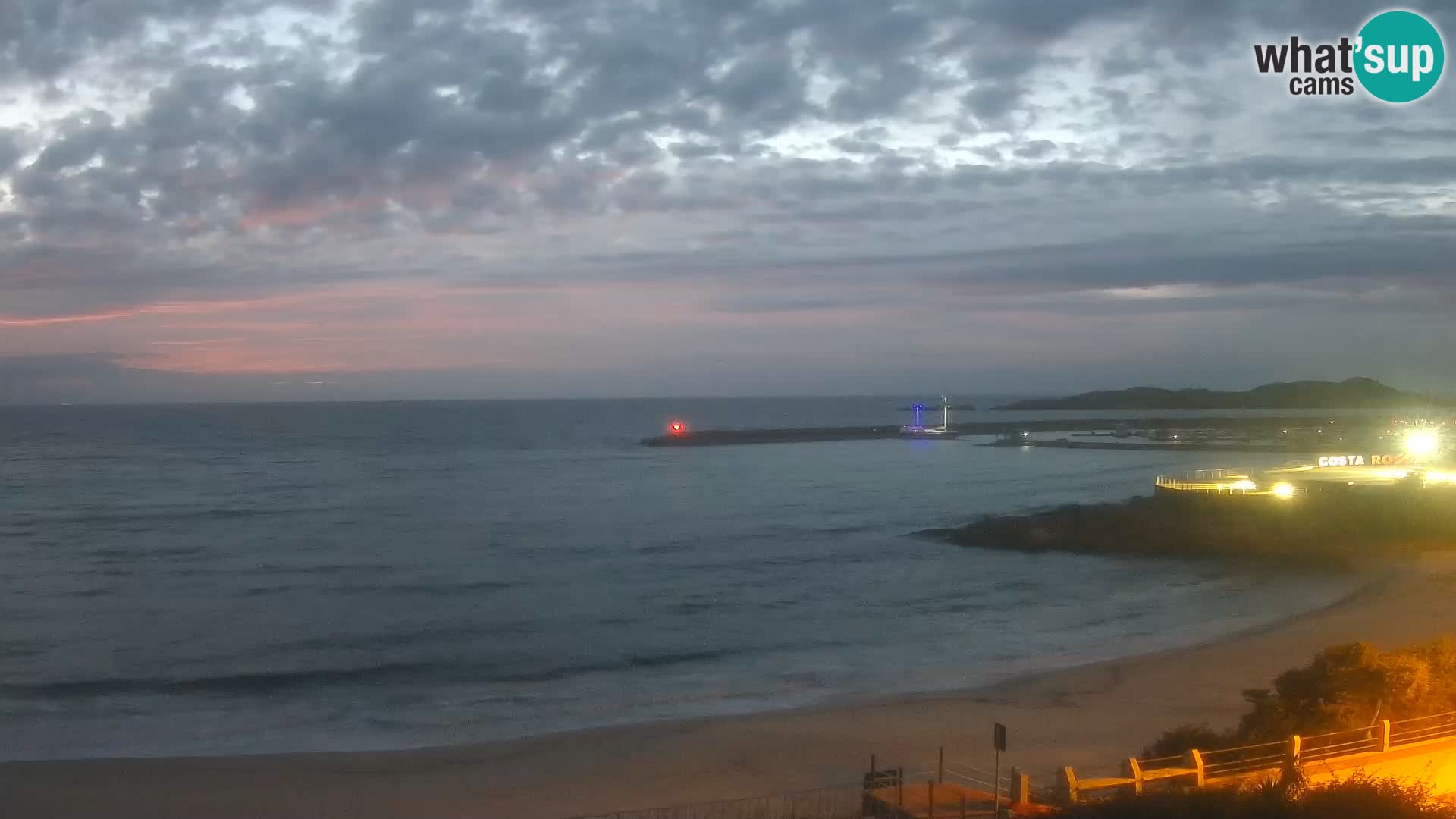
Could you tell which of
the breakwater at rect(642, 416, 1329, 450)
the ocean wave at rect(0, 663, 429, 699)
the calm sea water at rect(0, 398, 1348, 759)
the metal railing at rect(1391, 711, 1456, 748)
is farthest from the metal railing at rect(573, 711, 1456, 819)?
the breakwater at rect(642, 416, 1329, 450)

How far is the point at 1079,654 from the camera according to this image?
26.1 meters

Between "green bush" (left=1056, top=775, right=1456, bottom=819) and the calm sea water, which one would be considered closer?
"green bush" (left=1056, top=775, right=1456, bottom=819)

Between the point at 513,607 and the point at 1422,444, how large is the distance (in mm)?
60120

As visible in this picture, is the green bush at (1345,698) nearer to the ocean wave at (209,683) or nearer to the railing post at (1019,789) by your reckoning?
the railing post at (1019,789)

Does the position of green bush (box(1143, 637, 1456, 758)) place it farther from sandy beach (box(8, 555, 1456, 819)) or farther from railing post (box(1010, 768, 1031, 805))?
railing post (box(1010, 768, 1031, 805))

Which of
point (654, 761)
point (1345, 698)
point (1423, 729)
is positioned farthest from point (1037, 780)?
point (654, 761)

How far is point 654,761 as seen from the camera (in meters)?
17.8

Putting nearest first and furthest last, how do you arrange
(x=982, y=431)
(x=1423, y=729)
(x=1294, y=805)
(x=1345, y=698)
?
(x=1294, y=805) → (x=1423, y=729) → (x=1345, y=698) → (x=982, y=431)

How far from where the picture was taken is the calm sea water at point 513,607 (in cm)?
2211

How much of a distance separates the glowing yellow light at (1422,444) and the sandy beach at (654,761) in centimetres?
5284

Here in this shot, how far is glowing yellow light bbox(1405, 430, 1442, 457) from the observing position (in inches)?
2603

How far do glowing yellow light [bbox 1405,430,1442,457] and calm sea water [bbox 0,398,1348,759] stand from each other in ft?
51.5

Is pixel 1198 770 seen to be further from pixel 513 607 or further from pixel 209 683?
pixel 513 607

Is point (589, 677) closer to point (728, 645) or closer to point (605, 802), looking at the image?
point (728, 645)
